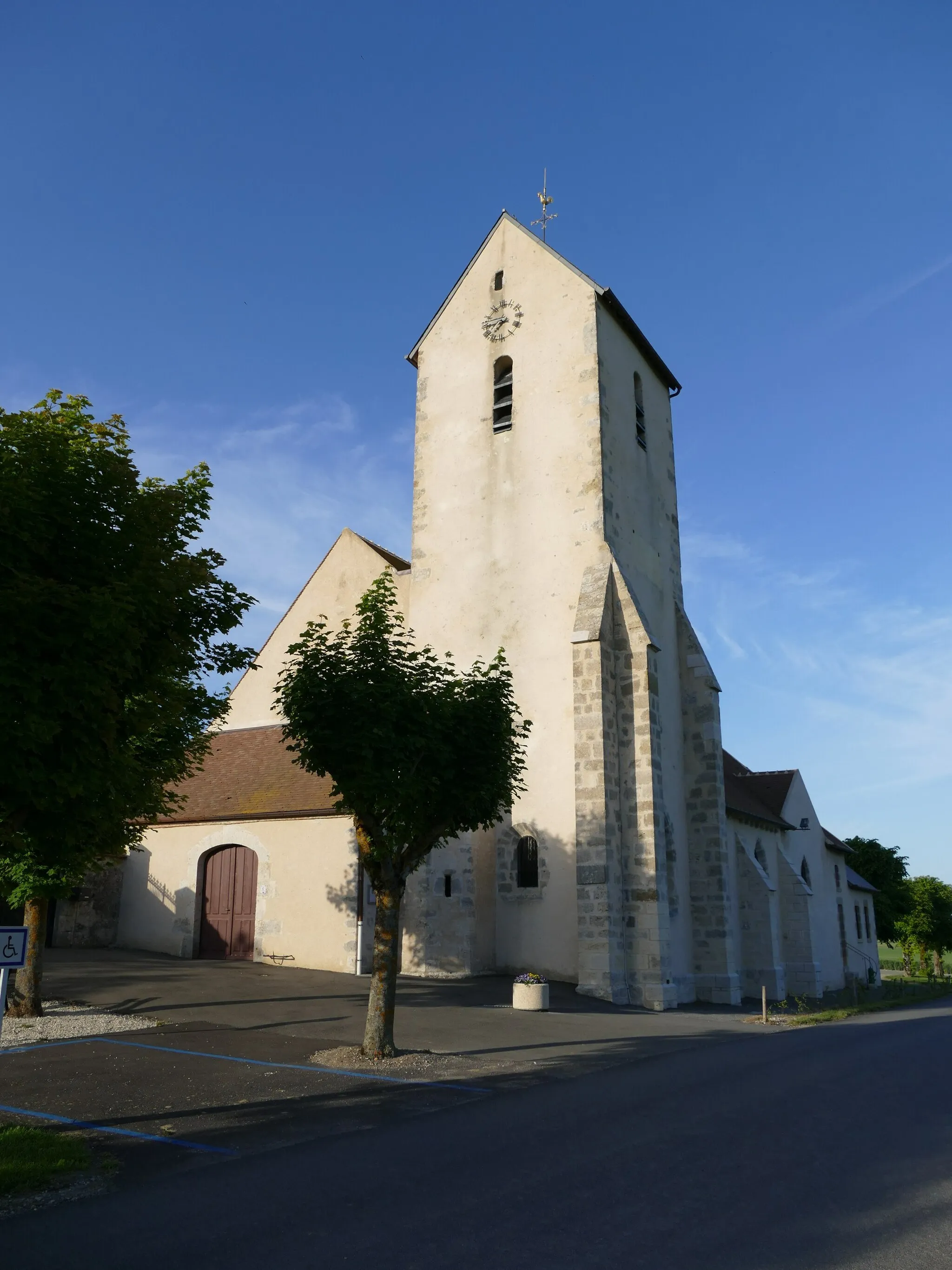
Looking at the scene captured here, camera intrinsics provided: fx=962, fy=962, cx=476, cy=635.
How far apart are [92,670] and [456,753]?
18.3 ft

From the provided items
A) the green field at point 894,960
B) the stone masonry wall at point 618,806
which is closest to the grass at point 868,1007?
the stone masonry wall at point 618,806

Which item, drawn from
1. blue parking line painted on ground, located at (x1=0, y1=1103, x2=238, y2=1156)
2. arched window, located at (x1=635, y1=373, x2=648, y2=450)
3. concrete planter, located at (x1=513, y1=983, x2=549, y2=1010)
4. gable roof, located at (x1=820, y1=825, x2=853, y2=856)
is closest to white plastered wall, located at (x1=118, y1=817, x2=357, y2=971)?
concrete planter, located at (x1=513, y1=983, x2=549, y2=1010)

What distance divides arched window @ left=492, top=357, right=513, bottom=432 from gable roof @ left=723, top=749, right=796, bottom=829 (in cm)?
1113

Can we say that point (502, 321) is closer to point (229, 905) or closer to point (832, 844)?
point (229, 905)

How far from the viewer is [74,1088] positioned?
9.15 meters

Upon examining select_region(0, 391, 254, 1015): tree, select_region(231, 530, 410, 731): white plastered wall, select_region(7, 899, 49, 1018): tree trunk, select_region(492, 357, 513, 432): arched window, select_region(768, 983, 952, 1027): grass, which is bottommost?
select_region(768, 983, 952, 1027): grass

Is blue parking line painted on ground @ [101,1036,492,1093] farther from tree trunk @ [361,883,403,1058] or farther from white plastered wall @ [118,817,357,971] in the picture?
white plastered wall @ [118,817,357,971]

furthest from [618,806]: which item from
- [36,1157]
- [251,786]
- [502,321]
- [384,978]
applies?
[36,1157]

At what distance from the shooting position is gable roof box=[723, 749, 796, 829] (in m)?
26.5

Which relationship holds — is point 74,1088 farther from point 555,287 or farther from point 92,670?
point 555,287

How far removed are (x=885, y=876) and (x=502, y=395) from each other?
39.0 m

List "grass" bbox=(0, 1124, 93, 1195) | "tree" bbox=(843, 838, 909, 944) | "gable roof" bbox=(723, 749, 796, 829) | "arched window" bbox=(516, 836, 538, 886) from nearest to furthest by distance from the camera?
"grass" bbox=(0, 1124, 93, 1195) → "arched window" bbox=(516, 836, 538, 886) → "gable roof" bbox=(723, 749, 796, 829) → "tree" bbox=(843, 838, 909, 944)

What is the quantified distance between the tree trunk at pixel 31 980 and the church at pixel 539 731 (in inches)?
272

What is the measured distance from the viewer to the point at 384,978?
11180 mm
